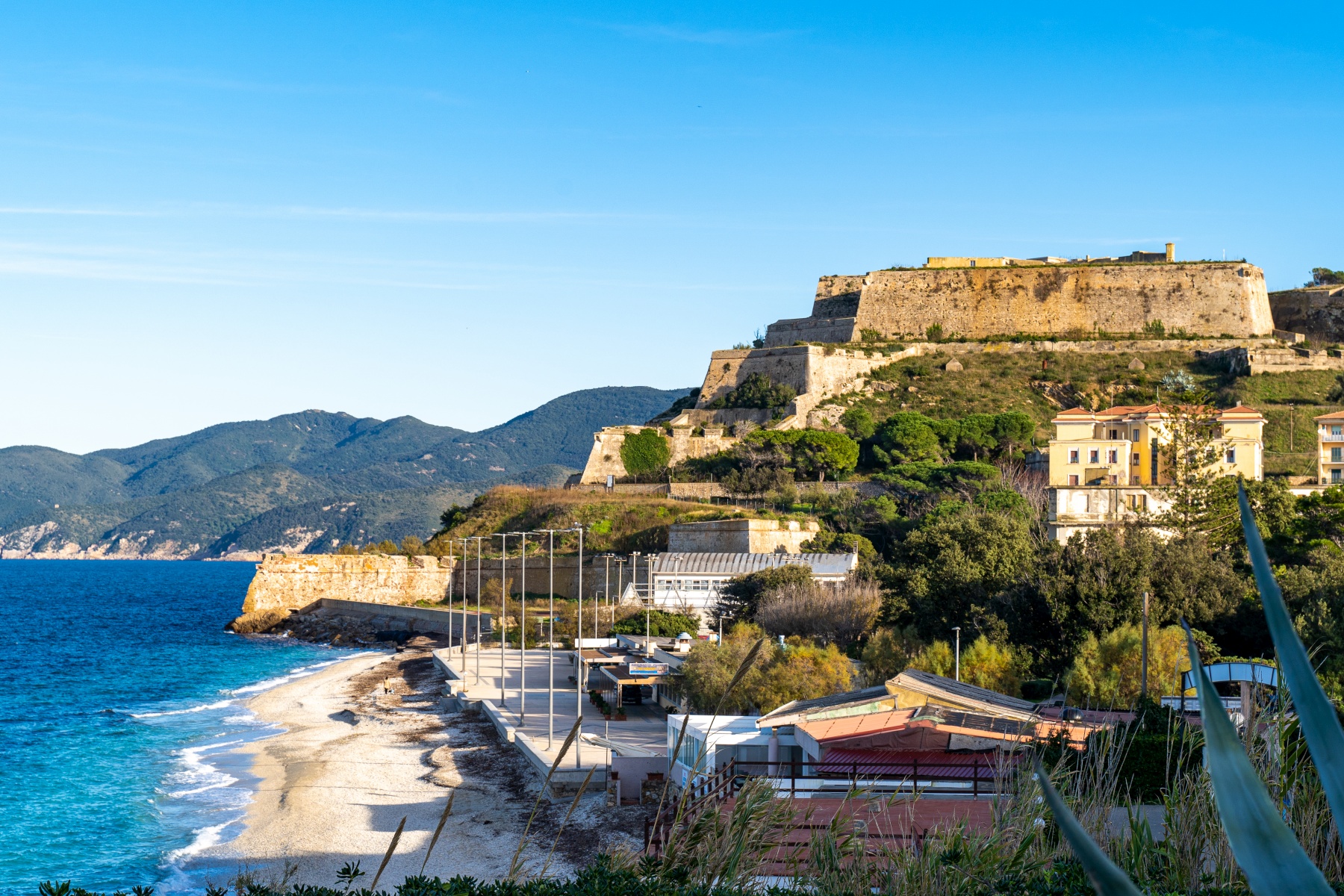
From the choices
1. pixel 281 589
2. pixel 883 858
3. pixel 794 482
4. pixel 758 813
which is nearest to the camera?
pixel 758 813

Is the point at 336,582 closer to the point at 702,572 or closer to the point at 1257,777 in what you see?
the point at 702,572

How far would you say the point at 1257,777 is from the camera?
1.22 m

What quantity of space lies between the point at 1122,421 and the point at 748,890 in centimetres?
3587

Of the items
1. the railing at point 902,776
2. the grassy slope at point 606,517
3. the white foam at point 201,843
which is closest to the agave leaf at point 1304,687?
the railing at point 902,776

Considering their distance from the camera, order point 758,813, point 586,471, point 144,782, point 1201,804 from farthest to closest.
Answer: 1. point 586,471
2. point 144,782
3. point 1201,804
4. point 758,813

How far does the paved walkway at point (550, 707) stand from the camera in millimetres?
21703

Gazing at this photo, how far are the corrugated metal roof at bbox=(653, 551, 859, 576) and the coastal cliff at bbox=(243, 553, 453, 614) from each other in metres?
16.8

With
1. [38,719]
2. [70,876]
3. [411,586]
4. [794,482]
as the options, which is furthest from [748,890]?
[411,586]

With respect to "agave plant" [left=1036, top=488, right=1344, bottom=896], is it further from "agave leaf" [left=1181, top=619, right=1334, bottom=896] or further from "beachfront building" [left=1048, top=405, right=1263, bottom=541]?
"beachfront building" [left=1048, top=405, right=1263, bottom=541]

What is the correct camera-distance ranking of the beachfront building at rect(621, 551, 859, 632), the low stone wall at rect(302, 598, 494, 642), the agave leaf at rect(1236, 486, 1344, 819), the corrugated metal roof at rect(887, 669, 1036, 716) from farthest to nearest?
1. the low stone wall at rect(302, 598, 494, 642)
2. the beachfront building at rect(621, 551, 859, 632)
3. the corrugated metal roof at rect(887, 669, 1036, 716)
4. the agave leaf at rect(1236, 486, 1344, 819)

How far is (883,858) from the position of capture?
548cm

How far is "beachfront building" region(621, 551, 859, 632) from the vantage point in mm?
38281

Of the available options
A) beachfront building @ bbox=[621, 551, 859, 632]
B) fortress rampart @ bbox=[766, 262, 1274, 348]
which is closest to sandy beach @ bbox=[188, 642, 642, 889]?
beachfront building @ bbox=[621, 551, 859, 632]

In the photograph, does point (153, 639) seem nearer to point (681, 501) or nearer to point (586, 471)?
point (586, 471)
